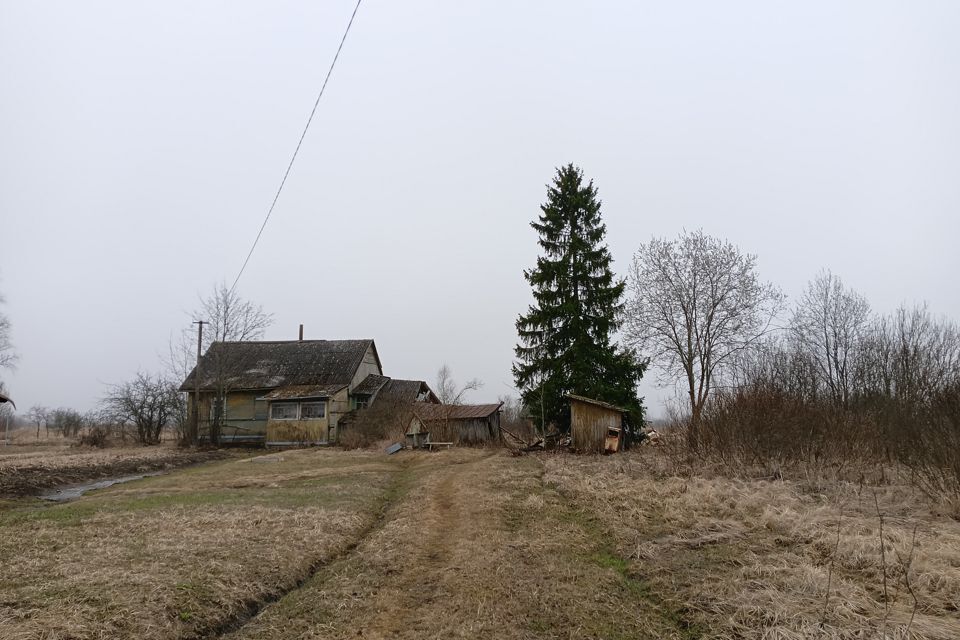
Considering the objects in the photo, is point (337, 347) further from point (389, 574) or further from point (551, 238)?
point (389, 574)

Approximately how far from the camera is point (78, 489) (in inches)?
639

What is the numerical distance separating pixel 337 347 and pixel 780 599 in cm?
3718

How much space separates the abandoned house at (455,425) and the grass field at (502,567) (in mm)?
15827

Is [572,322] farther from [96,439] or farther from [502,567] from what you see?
[96,439]

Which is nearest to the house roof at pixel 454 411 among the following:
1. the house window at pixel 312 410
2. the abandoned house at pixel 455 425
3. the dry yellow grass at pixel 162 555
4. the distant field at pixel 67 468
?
the abandoned house at pixel 455 425

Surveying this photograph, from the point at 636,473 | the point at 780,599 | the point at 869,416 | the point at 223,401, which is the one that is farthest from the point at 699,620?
the point at 223,401

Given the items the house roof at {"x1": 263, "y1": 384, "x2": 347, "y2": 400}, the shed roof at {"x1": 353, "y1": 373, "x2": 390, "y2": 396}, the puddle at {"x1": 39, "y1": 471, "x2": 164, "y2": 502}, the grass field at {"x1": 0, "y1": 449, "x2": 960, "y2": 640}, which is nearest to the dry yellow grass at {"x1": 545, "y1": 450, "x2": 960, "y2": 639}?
the grass field at {"x1": 0, "y1": 449, "x2": 960, "y2": 640}

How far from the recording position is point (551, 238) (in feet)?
90.0

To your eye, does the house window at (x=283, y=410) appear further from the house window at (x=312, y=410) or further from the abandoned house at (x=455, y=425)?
the abandoned house at (x=455, y=425)

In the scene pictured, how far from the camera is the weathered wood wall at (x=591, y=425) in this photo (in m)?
21.7

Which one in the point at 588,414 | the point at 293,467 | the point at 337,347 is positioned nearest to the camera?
the point at 293,467

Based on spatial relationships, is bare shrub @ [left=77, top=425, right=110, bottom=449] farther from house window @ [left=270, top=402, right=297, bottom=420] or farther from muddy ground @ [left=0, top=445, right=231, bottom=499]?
muddy ground @ [left=0, top=445, right=231, bottom=499]

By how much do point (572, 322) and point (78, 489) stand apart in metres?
19.8

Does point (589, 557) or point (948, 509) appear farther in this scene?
point (948, 509)
